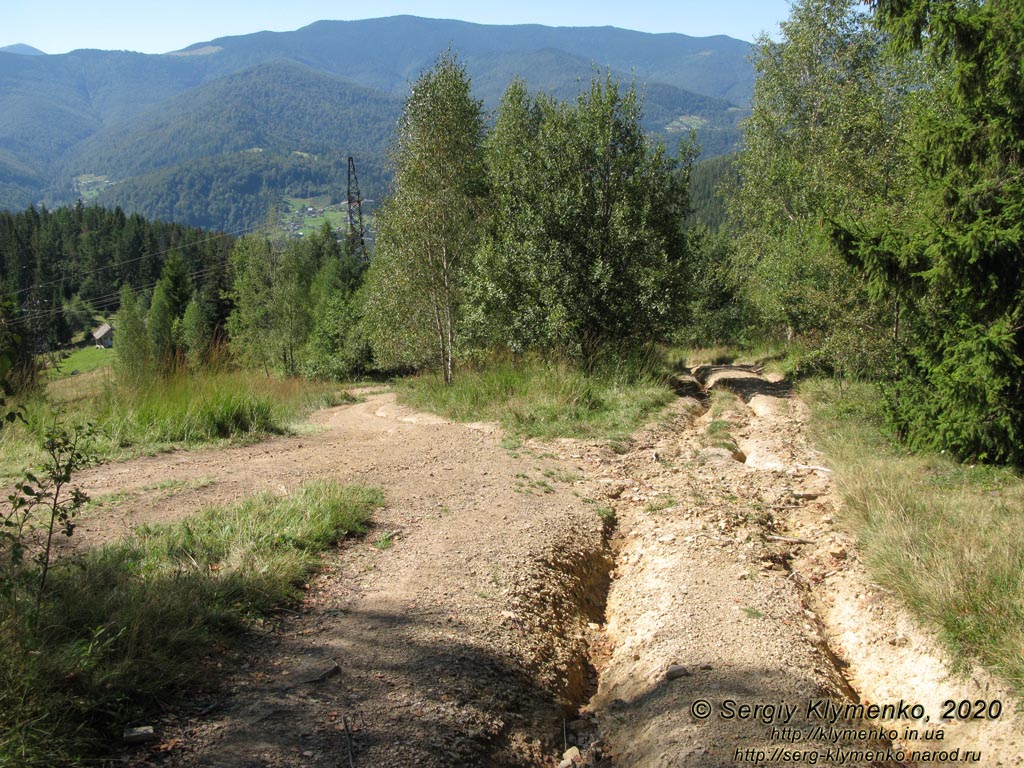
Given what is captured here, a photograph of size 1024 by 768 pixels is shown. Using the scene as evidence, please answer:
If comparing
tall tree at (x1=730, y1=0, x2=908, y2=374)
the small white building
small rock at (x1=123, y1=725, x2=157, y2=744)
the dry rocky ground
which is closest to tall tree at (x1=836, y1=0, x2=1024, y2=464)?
the dry rocky ground

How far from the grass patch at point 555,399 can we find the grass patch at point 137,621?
4885 mm

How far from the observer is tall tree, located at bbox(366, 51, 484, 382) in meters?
17.9

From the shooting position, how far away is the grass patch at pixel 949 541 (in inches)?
147

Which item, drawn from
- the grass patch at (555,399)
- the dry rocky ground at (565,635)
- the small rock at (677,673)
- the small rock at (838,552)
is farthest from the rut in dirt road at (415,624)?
the grass patch at (555,399)

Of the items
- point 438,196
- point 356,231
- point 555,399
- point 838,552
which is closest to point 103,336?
point 356,231

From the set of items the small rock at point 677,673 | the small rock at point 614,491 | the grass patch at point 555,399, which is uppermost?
the small rock at point 677,673

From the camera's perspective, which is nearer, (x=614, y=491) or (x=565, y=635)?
(x=565, y=635)

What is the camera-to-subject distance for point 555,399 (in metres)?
10.6

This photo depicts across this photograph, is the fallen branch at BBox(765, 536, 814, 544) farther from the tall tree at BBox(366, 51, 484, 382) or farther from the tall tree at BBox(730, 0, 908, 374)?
the tall tree at BBox(366, 51, 484, 382)

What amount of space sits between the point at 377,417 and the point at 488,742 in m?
9.66

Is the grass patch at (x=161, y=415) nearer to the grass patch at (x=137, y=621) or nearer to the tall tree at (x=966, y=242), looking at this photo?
the grass patch at (x=137, y=621)

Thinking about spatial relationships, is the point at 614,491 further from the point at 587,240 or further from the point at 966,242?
the point at 587,240

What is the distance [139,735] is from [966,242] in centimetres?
785

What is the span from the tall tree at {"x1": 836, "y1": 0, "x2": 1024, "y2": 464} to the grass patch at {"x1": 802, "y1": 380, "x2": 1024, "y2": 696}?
23.8 inches
